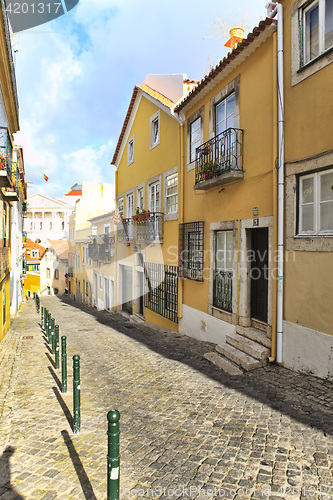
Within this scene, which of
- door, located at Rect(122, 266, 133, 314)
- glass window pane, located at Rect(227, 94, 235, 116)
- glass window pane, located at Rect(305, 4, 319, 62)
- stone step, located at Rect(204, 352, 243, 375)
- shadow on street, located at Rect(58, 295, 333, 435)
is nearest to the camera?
shadow on street, located at Rect(58, 295, 333, 435)

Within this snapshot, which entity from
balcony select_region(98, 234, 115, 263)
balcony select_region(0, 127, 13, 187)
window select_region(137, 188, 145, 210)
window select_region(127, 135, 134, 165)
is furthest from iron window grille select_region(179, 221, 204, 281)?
balcony select_region(98, 234, 115, 263)

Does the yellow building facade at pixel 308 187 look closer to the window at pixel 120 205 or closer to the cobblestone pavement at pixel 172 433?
the cobblestone pavement at pixel 172 433

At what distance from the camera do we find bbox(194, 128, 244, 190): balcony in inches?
307

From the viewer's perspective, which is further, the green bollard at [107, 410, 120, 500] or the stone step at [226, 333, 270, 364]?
the stone step at [226, 333, 270, 364]

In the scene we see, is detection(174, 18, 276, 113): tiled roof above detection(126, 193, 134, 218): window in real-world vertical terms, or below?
above

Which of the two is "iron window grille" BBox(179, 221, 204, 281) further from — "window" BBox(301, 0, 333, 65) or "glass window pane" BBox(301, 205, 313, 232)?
"window" BBox(301, 0, 333, 65)

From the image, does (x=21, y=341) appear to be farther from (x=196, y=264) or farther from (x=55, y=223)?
(x=55, y=223)

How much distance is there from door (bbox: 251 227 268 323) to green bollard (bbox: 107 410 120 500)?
16.9ft

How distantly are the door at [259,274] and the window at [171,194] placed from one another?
4616 mm

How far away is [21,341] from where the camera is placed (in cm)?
1077

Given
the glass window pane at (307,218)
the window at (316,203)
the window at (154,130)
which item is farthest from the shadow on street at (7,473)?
the window at (154,130)

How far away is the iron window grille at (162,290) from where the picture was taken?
11.5 metres

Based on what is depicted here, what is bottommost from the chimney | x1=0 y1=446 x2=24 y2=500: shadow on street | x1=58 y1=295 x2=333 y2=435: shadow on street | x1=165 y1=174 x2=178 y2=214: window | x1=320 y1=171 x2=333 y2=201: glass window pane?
x1=0 y1=446 x2=24 y2=500: shadow on street

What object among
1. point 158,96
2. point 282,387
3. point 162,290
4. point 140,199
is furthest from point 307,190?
point 140,199
